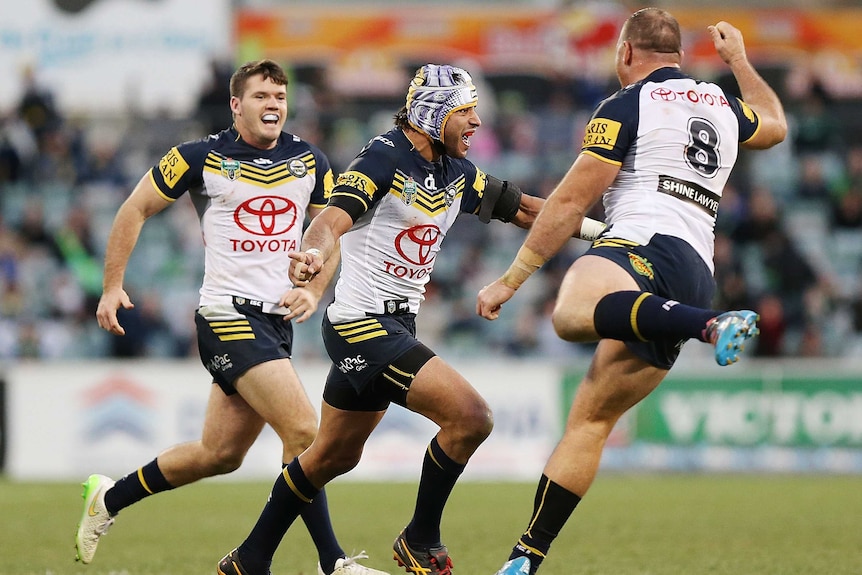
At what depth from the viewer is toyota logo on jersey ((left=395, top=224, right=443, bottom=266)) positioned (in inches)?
267

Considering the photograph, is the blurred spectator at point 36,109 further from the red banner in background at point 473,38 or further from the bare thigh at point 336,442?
the bare thigh at point 336,442

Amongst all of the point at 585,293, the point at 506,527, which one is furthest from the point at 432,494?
the point at 506,527

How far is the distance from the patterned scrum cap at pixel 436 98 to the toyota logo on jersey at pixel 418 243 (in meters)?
0.47

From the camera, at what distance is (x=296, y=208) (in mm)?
7730

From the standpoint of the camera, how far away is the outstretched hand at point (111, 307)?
7.29m

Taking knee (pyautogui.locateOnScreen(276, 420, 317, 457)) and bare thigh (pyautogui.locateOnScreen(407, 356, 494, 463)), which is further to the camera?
knee (pyautogui.locateOnScreen(276, 420, 317, 457))

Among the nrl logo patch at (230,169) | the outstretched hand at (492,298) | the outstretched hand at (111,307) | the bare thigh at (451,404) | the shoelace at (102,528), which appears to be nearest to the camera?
the outstretched hand at (492,298)

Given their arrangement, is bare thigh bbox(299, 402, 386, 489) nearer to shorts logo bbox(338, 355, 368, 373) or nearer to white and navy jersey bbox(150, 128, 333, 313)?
shorts logo bbox(338, 355, 368, 373)

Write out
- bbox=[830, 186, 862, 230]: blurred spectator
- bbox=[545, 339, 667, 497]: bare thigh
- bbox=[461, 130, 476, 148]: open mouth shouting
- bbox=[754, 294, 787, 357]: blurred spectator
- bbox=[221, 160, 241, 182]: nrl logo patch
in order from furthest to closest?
bbox=[830, 186, 862, 230]: blurred spectator
bbox=[754, 294, 787, 357]: blurred spectator
bbox=[221, 160, 241, 182]: nrl logo patch
bbox=[461, 130, 476, 148]: open mouth shouting
bbox=[545, 339, 667, 497]: bare thigh

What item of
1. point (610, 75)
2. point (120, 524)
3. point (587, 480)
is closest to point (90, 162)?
point (610, 75)

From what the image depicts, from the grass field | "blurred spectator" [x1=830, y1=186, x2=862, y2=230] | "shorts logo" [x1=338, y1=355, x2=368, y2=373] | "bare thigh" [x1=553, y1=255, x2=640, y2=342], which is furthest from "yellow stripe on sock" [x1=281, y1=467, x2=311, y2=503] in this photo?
"blurred spectator" [x1=830, y1=186, x2=862, y2=230]

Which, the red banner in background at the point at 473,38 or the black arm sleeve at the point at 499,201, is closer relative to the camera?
the black arm sleeve at the point at 499,201

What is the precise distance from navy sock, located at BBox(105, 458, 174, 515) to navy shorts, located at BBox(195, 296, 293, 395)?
0.67 m

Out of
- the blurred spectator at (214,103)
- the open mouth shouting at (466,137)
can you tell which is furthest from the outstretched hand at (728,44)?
the blurred spectator at (214,103)
